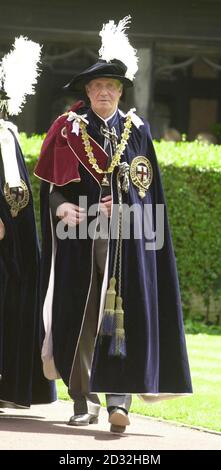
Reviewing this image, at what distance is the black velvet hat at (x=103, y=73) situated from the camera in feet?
30.1

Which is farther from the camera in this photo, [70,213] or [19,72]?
[19,72]

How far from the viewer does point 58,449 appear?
26.6 feet

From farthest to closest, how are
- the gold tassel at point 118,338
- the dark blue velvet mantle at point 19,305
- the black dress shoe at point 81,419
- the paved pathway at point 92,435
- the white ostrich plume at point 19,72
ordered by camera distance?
the white ostrich plume at point 19,72, the dark blue velvet mantle at point 19,305, the black dress shoe at point 81,419, the gold tassel at point 118,338, the paved pathway at point 92,435

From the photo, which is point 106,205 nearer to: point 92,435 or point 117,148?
point 117,148

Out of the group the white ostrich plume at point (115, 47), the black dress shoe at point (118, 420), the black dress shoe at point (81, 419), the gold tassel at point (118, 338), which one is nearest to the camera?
the black dress shoe at point (118, 420)

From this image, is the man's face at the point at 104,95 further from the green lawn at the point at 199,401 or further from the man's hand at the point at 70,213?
the green lawn at the point at 199,401

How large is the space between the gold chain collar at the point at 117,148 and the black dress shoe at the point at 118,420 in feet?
4.82

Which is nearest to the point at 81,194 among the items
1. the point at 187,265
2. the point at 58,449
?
the point at 58,449

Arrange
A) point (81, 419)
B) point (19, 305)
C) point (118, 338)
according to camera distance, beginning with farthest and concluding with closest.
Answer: point (19, 305)
point (81, 419)
point (118, 338)

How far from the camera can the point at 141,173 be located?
9.21 metres

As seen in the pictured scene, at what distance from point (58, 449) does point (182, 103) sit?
68.7ft

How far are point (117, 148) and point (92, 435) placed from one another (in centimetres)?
177

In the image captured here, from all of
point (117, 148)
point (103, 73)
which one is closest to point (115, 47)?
point (103, 73)

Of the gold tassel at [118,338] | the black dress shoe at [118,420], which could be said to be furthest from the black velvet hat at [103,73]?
the black dress shoe at [118,420]
